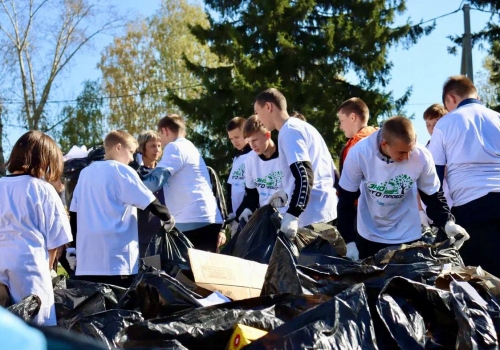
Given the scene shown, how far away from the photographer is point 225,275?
13.7 feet

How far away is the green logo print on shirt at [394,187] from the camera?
4844 mm

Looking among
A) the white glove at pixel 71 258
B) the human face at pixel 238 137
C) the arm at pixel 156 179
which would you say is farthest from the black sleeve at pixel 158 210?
the human face at pixel 238 137

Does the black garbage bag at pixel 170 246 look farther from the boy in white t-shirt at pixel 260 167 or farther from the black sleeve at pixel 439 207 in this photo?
the black sleeve at pixel 439 207

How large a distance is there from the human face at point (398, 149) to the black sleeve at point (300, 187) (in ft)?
2.34

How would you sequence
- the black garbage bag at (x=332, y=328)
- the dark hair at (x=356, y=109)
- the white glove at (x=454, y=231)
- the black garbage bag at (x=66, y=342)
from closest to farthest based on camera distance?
1. the black garbage bag at (x=66, y=342)
2. the black garbage bag at (x=332, y=328)
3. the white glove at (x=454, y=231)
4. the dark hair at (x=356, y=109)

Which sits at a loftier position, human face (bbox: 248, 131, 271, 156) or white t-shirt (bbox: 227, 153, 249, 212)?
Result: human face (bbox: 248, 131, 271, 156)

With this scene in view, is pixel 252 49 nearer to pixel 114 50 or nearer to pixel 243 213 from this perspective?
pixel 114 50

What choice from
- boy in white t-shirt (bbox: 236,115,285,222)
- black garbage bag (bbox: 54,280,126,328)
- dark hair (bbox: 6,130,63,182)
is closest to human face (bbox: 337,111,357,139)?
boy in white t-shirt (bbox: 236,115,285,222)

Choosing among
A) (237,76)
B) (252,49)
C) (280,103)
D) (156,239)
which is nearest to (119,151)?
(156,239)

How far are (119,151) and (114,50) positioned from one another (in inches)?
1424

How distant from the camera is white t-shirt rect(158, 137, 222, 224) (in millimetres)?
6581

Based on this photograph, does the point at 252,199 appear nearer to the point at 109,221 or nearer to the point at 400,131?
the point at 109,221

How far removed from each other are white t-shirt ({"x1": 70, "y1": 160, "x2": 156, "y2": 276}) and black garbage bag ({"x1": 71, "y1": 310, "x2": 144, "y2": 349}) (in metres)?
1.94

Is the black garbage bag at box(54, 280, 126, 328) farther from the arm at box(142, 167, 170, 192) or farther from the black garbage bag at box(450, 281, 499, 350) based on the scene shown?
the black garbage bag at box(450, 281, 499, 350)
